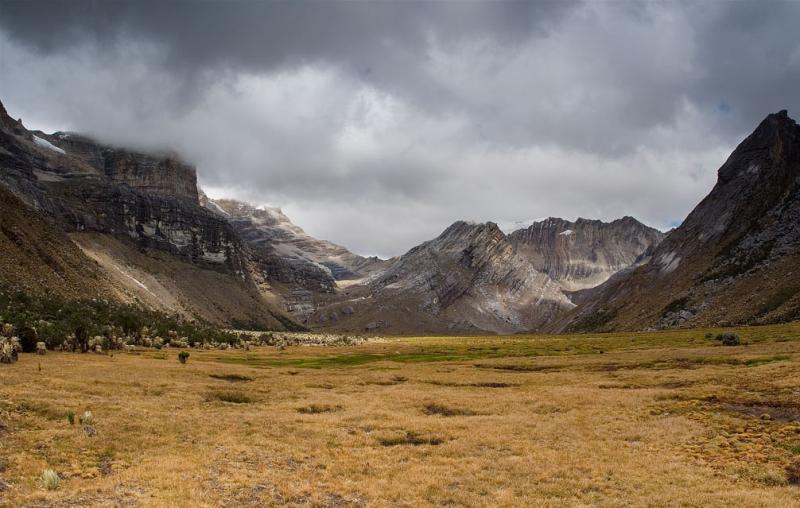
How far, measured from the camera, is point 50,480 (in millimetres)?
22406

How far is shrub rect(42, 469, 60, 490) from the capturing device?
72.7ft

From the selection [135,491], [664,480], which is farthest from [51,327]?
[664,480]

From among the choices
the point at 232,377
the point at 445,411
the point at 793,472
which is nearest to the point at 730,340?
the point at 445,411

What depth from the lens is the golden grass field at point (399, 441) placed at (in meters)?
23.2

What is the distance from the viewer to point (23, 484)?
22000mm

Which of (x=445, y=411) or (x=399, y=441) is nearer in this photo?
(x=399, y=441)

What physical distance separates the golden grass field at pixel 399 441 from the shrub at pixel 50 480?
265 millimetres

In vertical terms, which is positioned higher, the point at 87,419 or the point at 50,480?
the point at 87,419

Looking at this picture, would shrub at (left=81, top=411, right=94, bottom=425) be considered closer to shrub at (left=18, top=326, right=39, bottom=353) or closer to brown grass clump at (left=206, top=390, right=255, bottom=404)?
brown grass clump at (left=206, top=390, right=255, bottom=404)

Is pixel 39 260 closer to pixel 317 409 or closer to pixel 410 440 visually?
pixel 317 409

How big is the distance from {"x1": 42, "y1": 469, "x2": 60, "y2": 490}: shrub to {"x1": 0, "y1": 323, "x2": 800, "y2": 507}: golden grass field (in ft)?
0.87

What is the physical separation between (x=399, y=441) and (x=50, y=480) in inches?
746

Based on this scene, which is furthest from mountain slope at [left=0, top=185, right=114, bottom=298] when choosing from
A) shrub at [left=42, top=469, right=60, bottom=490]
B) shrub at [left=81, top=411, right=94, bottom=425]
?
shrub at [left=42, top=469, right=60, bottom=490]

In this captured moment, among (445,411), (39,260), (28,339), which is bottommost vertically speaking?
(445,411)
